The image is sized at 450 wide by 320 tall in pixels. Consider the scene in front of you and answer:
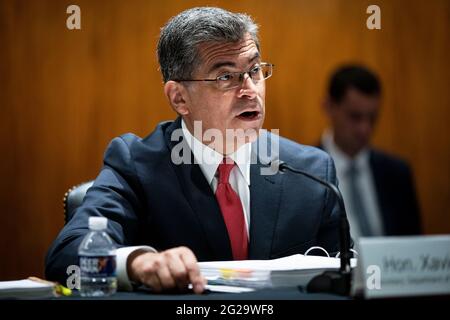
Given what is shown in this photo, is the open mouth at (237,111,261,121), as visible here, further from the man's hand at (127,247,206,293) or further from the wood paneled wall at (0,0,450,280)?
the wood paneled wall at (0,0,450,280)

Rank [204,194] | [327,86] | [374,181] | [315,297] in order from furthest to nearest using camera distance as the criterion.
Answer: [327,86] → [374,181] → [204,194] → [315,297]

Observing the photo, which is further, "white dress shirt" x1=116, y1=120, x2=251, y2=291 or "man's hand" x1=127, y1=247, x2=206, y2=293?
"white dress shirt" x1=116, y1=120, x2=251, y2=291

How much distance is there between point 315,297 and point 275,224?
0.70 meters

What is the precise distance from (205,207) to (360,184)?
64.3 inches

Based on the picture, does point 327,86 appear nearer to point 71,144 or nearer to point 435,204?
point 435,204

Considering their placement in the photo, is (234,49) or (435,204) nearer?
(234,49)

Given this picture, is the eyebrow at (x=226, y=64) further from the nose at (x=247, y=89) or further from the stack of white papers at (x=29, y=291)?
the stack of white papers at (x=29, y=291)

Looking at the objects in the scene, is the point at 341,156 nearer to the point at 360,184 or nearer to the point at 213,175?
the point at 360,184

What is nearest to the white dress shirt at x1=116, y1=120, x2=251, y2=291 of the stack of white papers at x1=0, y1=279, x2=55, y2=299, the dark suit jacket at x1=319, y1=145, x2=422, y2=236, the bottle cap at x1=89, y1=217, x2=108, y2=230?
the bottle cap at x1=89, y1=217, x2=108, y2=230

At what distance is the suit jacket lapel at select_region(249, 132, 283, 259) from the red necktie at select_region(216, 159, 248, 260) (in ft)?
0.10

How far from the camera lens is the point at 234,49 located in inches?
89.4

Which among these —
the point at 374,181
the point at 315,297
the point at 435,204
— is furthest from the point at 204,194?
the point at 435,204

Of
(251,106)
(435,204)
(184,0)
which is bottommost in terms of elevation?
(435,204)

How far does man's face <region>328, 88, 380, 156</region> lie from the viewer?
365 centimetres
